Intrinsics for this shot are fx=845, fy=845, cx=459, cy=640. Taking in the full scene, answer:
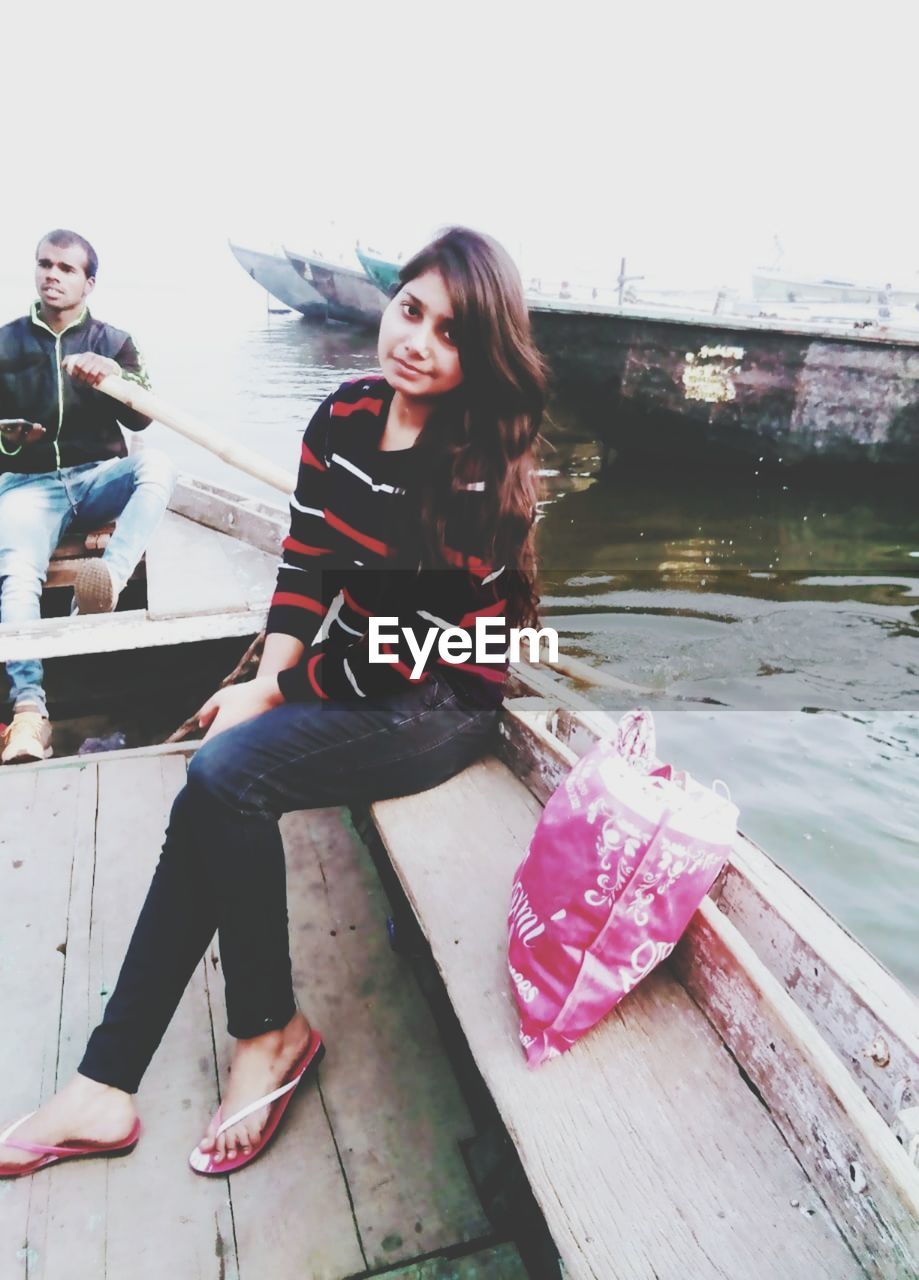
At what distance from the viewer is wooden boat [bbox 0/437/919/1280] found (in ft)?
4.05

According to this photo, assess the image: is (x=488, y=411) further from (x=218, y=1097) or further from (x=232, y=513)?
(x=232, y=513)

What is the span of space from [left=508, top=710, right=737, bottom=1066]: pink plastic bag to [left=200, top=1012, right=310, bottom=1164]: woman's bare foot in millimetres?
618

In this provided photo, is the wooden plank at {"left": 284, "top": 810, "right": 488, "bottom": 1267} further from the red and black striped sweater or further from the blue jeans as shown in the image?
the blue jeans

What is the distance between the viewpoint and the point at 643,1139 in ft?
4.48

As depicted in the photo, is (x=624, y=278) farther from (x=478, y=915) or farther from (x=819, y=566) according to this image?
(x=478, y=915)

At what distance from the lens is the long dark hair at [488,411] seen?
1.79 metres

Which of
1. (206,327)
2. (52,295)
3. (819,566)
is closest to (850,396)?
(819,566)

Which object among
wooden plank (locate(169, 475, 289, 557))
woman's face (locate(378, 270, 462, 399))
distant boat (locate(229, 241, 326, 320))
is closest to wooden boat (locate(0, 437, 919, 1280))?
woman's face (locate(378, 270, 462, 399))

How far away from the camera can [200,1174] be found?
174 cm

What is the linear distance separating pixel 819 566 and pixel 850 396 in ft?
9.49

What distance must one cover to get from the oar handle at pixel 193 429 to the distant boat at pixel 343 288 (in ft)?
71.0

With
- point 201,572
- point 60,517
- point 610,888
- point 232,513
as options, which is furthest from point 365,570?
point 232,513

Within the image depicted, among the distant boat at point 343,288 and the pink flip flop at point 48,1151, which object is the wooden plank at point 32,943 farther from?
the distant boat at point 343,288

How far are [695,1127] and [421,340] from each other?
160cm
